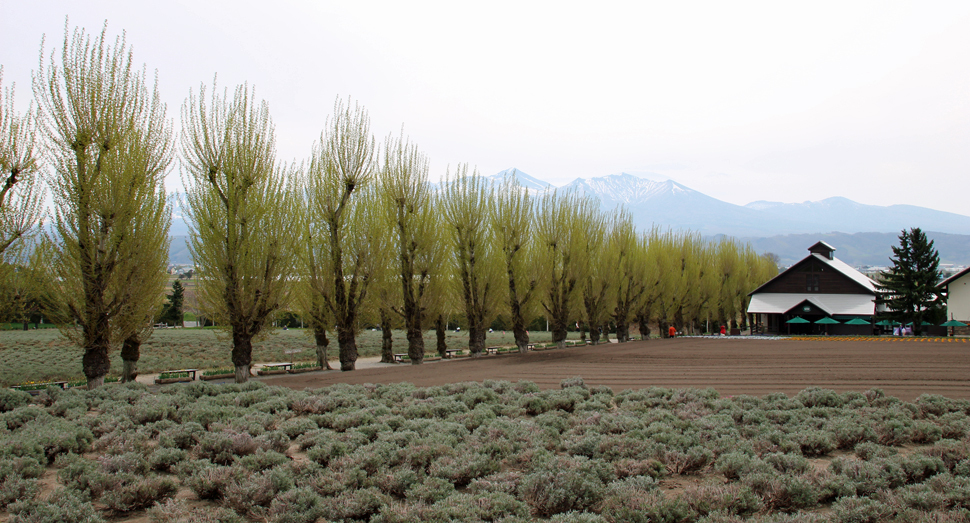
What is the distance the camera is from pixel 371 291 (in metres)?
19.7

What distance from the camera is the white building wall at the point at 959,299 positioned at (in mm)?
39031

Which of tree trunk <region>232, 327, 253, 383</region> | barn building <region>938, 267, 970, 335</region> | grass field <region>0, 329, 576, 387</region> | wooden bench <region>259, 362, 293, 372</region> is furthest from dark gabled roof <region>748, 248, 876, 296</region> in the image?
tree trunk <region>232, 327, 253, 383</region>

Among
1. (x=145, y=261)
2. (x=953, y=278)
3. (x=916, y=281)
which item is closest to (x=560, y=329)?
(x=145, y=261)

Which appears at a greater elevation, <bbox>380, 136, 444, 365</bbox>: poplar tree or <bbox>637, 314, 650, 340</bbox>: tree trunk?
<bbox>380, 136, 444, 365</bbox>: poplar tree

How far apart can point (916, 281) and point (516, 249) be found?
31220mm

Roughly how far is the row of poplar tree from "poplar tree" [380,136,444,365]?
0.06 m

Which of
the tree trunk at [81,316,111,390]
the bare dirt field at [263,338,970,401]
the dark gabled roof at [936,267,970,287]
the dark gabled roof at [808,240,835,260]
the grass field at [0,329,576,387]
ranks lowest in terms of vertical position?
the grass field at [0,329,576,387]

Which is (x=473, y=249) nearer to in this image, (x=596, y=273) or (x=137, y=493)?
A: (x=596, y=273)

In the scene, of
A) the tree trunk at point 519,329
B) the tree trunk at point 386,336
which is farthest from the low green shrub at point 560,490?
the tree trunk at point 519,329

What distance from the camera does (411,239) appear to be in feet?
70.7

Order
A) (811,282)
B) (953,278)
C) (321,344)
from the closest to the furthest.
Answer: (321,344)
(953,278)
(811,282)

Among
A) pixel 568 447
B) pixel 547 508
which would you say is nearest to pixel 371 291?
pixel 568 447

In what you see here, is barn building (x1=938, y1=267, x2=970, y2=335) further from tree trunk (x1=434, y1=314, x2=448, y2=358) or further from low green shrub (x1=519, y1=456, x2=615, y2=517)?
low green shrub (x1=519, y1=456, x2=615, y2=517)

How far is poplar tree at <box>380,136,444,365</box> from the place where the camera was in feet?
70.5
